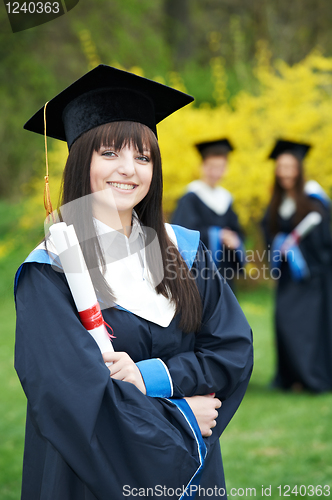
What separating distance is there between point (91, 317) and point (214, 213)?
426 cm

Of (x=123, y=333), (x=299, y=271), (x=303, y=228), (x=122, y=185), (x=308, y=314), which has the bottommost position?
(x=308, y=314)

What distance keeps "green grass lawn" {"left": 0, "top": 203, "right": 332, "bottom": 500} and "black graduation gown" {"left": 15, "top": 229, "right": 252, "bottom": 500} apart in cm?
96

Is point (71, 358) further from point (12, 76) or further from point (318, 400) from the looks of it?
point (12, 76)

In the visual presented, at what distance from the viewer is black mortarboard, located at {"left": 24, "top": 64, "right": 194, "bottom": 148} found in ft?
5.68

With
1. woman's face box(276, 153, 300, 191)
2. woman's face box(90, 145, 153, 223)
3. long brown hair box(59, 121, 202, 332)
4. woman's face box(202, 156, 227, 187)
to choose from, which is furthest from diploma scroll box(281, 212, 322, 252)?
woman's face box(90, 145, 153, 223)

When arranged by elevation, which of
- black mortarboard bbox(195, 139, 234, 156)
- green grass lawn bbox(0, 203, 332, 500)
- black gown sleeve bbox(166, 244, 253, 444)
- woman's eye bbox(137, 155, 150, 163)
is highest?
woman's eye bbox(137, 155, 150, 163)

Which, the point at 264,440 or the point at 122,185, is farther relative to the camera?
the point at 264,440

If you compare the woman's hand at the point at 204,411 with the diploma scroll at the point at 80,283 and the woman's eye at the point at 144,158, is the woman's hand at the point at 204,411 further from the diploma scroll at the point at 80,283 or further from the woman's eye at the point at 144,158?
the woman's eye at the point at 144,158

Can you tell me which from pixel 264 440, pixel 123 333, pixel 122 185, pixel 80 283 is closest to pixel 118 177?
pixel 122 185

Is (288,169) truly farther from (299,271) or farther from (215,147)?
(299,271)

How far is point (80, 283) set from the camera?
1.59 m

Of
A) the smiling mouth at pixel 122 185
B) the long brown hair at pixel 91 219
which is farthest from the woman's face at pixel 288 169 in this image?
the smiling mouth at pixel 122 185

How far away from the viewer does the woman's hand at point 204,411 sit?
66.9 inches

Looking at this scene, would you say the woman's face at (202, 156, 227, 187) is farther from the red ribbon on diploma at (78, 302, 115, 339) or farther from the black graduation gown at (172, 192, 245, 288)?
the red ribbon on diploma at (78, 302, 115, 339)
